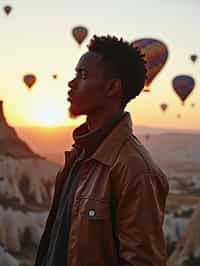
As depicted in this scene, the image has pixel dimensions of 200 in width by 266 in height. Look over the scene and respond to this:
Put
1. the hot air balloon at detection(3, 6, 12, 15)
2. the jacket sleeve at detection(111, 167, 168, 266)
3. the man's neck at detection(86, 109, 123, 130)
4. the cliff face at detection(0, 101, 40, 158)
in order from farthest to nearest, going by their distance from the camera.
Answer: the cliff face at detection(0, 101, 40, 158) < the hot air balloon at detection(3, 6, 12, 15) < the man's neck at detection(86, 109, 123, 130) < the jacket sleeve at detection(111, 167, 168, 266)

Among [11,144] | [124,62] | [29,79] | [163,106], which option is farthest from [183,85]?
[124,62]

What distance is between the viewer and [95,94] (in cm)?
109

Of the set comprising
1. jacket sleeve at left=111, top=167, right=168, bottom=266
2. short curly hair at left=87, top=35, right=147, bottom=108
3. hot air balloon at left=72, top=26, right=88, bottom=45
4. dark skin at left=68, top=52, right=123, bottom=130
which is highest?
hot air balloon at left=72, top=26, right=88, bottom=45

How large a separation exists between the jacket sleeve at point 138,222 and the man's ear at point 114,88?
18cm

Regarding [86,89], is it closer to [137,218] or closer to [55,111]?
[137,218]

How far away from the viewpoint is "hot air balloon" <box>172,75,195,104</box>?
14.0 feet

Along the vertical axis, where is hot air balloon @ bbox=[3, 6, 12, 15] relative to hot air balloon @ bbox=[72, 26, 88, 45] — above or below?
above

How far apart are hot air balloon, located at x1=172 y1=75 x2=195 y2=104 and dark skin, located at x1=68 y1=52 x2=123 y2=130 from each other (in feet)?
10.2

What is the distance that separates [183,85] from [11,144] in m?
1.26

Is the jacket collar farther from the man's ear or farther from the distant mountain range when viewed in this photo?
the distant mountain range

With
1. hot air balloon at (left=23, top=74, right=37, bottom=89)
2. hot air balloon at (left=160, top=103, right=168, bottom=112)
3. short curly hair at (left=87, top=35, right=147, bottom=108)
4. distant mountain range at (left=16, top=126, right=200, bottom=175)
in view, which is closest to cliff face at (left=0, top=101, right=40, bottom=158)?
distant mountain range at (left=16, top=126, right=200, bottom=175)

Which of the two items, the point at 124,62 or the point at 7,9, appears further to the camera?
the point at 7,9

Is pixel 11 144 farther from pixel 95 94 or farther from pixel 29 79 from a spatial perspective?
pixel 95 94

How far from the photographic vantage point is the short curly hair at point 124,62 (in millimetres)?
1121
